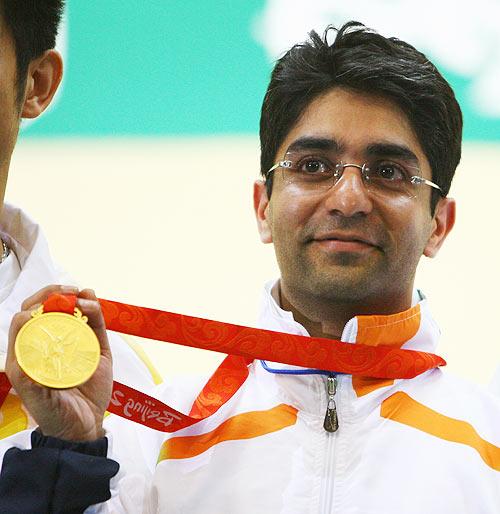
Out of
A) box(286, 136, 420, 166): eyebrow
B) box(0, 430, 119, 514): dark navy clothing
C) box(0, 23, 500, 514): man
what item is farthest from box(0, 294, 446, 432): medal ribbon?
box(286, 136, 420, 166): eyebrow

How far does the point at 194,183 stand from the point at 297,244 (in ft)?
4.32

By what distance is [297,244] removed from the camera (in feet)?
8.68

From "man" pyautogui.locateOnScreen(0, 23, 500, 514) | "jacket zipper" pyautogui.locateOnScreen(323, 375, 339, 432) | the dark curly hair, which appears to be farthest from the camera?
the dark curly hair

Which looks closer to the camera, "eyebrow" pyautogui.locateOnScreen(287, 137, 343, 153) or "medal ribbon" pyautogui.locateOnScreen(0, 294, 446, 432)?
"medal ribbon" pyautogui.locateOnScreen(0, 294, 446, 432)

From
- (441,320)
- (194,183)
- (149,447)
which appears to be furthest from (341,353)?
(194,183)

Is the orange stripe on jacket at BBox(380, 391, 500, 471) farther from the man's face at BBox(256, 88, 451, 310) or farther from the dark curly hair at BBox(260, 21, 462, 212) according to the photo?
the dark curly hair at BBox(260, 21, 462, 212)

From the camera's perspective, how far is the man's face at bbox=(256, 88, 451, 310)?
102 inches

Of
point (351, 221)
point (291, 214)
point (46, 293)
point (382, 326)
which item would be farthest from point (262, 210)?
point (46, 293)

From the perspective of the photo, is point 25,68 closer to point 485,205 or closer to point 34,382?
point 34,382

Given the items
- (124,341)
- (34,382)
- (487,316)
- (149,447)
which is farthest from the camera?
(487,316)

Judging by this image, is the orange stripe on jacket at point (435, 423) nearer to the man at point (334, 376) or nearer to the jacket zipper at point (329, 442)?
the man at point (334, 376)

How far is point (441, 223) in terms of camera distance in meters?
2.86

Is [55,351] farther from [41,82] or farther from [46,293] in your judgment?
[41,82]

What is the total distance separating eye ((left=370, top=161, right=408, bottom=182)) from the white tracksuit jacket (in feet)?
1.02
